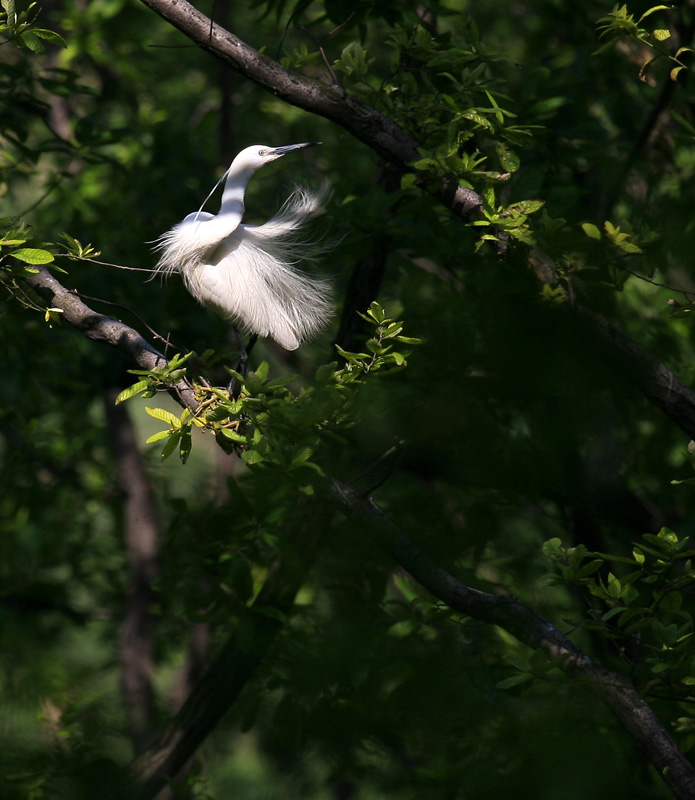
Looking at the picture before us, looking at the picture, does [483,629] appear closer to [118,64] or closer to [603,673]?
[603,673]

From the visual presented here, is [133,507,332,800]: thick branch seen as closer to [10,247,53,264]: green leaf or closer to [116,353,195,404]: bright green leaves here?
[116,353,195,404]: bright green leaves

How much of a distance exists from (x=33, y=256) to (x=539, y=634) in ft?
3.83

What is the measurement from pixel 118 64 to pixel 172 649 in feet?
9.35

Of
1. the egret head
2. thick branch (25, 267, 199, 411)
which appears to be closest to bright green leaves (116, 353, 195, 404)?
thick branch (25, 267, 199, 411)

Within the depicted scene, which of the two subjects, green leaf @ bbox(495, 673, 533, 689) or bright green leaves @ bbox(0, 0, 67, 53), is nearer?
green leaf @ bbox(495, 673, 533, 689)

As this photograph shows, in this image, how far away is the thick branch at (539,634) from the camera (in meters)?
1.32

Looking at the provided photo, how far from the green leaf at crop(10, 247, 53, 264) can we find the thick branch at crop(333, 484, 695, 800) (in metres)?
0.68

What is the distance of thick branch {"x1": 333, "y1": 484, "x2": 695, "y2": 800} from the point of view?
132 cm

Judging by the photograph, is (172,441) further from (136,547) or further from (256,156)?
(136,547)

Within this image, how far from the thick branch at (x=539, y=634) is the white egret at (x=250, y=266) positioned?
2.24ft

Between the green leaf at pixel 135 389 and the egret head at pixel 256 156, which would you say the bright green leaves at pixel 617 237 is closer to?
the egret head at pixel 256 156

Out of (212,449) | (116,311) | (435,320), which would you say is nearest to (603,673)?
(435,320)

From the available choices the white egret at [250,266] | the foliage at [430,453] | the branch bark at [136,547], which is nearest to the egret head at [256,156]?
the white egret at [250,266]

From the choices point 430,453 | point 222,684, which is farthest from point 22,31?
point 222,684
